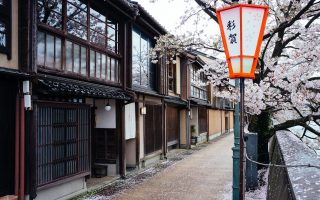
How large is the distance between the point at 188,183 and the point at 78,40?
7153mm

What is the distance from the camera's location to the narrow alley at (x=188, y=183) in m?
12.5

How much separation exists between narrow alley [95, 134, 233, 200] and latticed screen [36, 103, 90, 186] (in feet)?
6.50

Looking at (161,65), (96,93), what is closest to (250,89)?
(96,93)

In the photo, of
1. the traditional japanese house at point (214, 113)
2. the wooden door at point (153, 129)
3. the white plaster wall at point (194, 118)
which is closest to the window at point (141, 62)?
the wooden door at point (153, 129)

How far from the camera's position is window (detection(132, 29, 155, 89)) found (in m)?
18.0

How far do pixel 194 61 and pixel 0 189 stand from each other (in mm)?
24942

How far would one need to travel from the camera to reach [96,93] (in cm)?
1192

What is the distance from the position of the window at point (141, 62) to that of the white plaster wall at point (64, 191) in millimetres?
6817

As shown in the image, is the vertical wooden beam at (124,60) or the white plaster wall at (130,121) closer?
the vertical wooden beam at (124,60)

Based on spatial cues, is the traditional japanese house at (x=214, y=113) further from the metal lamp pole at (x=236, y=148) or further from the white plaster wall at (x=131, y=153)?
the metal lamp pole at (x=236, y=148)

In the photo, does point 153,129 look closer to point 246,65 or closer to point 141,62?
point 141,62

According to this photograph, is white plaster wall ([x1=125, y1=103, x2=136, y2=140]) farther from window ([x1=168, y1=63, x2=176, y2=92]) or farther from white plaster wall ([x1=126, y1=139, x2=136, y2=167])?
window ([x1=168, y1=63, x2=176, y2=92])

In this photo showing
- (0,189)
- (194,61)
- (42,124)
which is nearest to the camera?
(0,189)

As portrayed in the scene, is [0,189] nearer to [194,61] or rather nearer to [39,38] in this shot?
[39,38]
